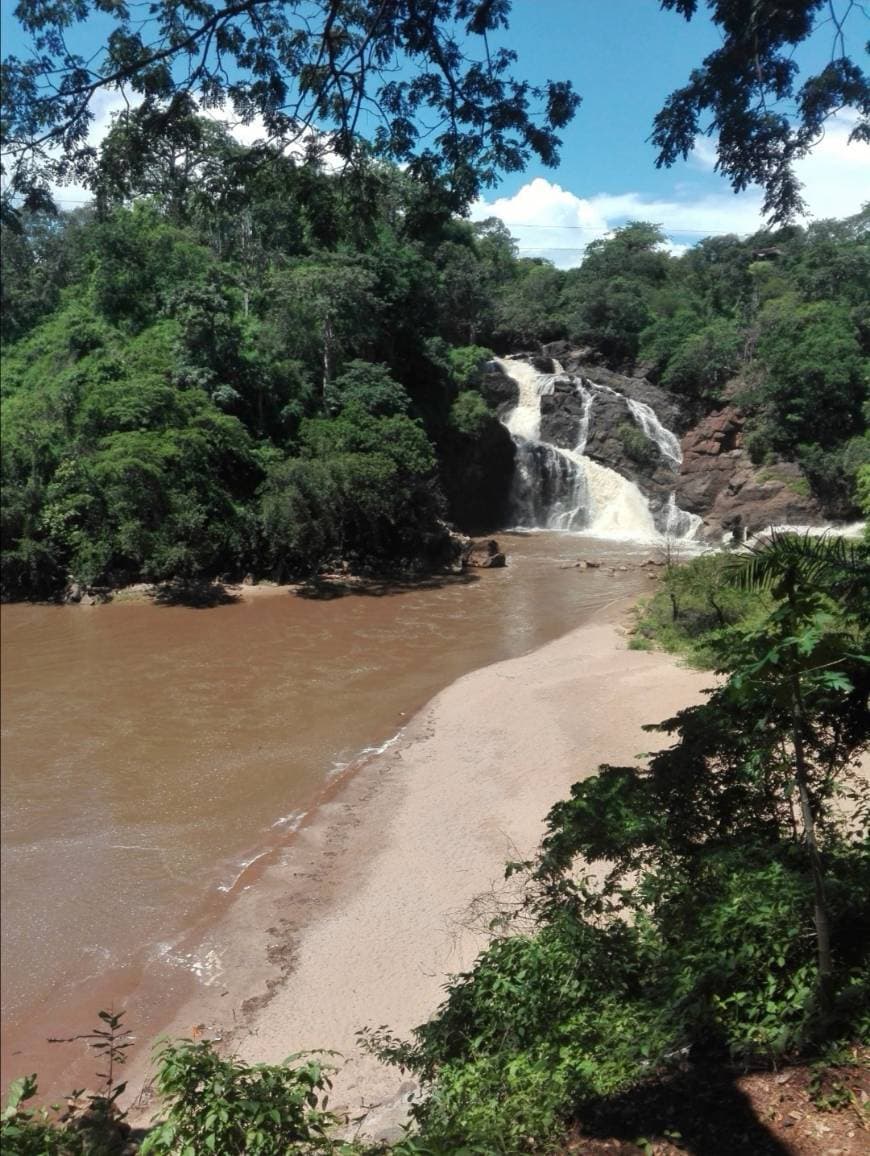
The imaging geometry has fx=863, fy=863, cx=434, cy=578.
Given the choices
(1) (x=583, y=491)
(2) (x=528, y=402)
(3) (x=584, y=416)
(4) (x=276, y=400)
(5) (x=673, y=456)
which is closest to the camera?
(4) (x=276, y=400)

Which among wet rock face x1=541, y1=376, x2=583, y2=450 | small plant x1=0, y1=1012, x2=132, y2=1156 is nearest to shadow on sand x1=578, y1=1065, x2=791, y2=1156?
small plant x1=0, y1=1012, x2=132, y2=1156

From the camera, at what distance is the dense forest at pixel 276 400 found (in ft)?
75.8

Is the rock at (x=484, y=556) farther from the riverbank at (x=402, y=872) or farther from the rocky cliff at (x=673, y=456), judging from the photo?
the riverbank at (x=402, y=872)

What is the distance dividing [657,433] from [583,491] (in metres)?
3.94

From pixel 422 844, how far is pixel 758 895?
5974mm

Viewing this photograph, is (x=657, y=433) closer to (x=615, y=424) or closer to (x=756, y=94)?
(x=615, y=424)

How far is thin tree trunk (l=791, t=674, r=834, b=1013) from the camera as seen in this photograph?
3625 mm

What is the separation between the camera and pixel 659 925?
4891 millimetres

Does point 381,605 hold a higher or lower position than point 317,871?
higher

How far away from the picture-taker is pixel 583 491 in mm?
32219

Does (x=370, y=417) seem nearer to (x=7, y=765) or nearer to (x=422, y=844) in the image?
(x=7, y=765)

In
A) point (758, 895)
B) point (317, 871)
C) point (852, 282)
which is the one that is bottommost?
point (317, 871)

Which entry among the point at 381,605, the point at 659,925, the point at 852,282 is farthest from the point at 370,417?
the point at 659,925

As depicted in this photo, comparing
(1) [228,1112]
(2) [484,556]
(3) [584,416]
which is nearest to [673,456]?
(3) [584,416]
